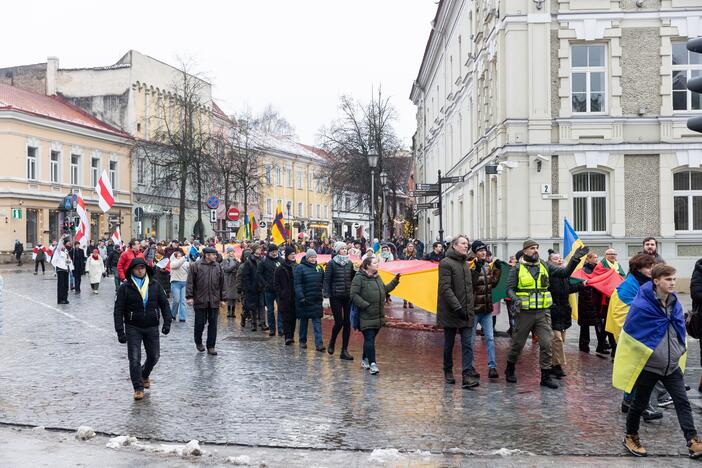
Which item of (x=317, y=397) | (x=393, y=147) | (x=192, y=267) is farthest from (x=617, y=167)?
(x=393, y=147)

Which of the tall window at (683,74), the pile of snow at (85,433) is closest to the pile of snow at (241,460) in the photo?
the pile of snow at (85,433)

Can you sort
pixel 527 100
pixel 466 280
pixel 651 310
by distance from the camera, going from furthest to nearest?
pixel 527 100 → pixel 466 280 → pixel 651 310

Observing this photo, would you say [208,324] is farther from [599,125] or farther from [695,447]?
[599,125]

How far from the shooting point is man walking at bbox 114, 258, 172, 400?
394 inches

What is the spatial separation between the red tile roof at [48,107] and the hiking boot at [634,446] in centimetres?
4929

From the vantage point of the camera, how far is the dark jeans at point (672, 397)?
7.16 m

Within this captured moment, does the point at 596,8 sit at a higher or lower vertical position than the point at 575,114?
higher

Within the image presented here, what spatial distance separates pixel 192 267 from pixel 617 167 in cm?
1585

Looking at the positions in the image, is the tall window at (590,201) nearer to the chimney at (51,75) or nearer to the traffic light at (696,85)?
the traffic light at (696,85)

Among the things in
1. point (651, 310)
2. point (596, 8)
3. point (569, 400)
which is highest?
point (596, 8)

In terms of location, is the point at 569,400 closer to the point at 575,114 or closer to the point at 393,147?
the point at 575,114

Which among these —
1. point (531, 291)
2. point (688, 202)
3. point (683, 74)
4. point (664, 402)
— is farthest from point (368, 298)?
point (683, 74)

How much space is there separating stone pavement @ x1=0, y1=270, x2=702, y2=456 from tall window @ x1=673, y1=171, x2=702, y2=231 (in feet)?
38.9

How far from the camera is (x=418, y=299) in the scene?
14.9 metres
